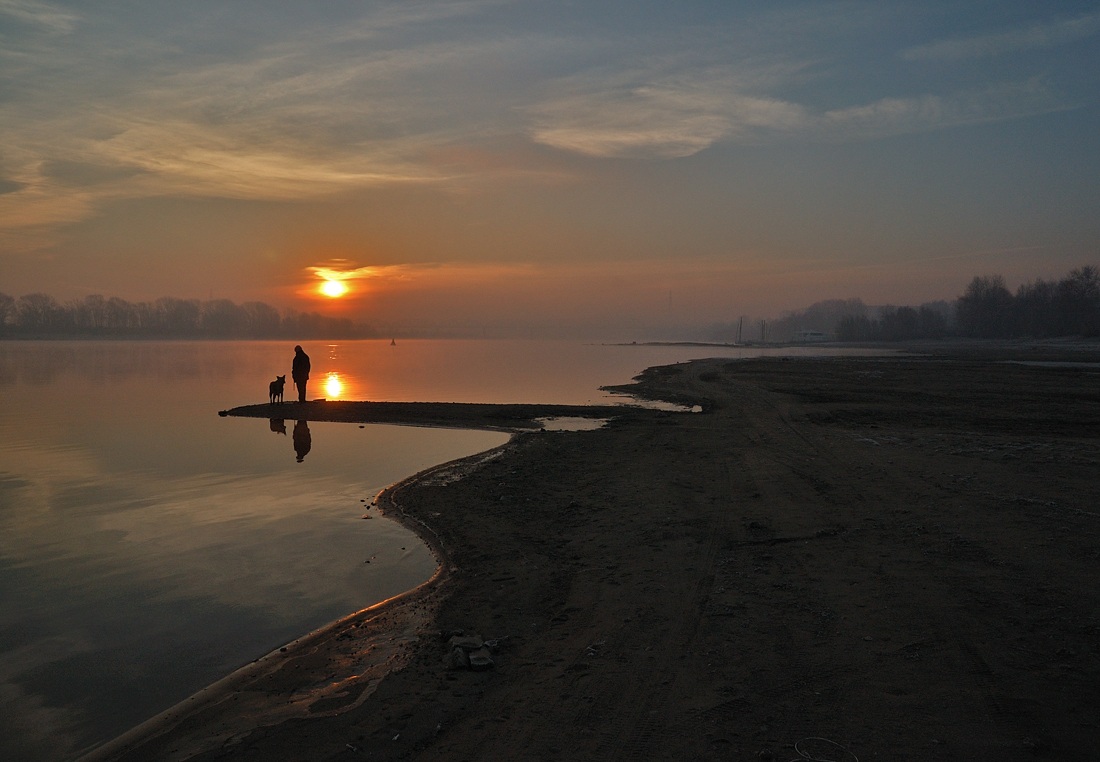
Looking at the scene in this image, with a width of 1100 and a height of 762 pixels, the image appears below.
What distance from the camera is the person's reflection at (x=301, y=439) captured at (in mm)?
20031

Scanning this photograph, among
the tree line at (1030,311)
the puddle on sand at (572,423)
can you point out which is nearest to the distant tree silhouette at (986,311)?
the tree line at (1030,311)

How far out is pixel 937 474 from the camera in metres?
13.7

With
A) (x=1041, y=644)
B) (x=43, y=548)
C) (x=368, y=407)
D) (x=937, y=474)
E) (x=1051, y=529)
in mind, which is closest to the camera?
(x=1041, y=644)

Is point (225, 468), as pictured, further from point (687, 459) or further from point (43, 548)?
point (687, 459)

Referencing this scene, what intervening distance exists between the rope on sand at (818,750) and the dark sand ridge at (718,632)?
2 cm

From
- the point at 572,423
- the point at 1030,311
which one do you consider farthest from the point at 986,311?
the point at 572,423

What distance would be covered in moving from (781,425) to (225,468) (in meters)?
17.0

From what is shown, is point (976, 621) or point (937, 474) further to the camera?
point (937, 474)

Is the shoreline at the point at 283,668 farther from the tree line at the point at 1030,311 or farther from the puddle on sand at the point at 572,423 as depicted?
the tree line at the point at 1030,311

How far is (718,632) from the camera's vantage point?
22.1ft

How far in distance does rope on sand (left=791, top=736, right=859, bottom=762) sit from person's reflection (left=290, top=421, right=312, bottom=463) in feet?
53.6

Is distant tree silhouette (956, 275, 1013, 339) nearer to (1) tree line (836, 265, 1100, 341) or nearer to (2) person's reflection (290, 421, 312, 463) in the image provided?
(1) tree line (836, 265, 1100, 341)

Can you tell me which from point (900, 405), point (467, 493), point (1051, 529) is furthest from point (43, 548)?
point (900, 405)

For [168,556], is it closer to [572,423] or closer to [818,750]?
[818,750]
